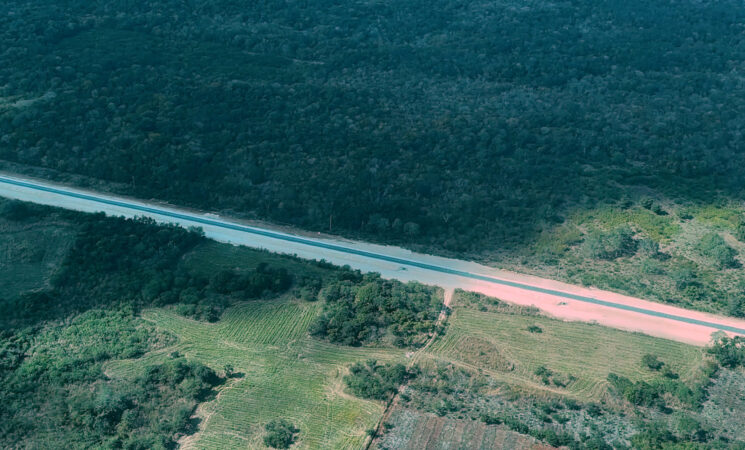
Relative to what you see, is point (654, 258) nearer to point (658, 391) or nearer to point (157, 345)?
point (658, 391)

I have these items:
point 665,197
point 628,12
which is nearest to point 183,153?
point 665,197

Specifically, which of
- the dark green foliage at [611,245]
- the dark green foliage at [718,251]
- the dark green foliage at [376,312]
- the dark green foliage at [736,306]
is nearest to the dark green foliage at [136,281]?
the dark green foliage at [376,312]

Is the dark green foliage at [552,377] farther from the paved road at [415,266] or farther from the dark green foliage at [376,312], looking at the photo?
the dark green foliage at [376,312]

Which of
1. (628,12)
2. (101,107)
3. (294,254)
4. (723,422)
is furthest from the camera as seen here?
(628,12)

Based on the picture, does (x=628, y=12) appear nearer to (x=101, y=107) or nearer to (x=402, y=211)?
(x=402, y=211)

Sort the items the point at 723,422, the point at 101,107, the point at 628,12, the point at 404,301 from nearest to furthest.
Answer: the point at 723,422
the point at 404,301
the point at 101,107
the point at 628,12

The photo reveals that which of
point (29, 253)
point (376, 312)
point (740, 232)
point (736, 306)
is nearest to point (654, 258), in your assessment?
point (736, 306)
